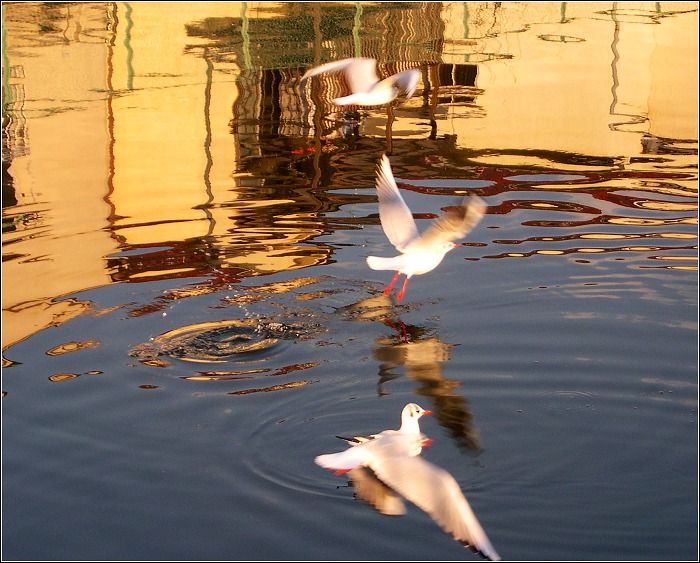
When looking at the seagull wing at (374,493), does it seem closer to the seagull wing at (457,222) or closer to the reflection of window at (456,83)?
the seagull wing at (457,222)

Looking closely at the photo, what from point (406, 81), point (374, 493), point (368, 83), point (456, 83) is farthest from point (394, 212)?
point (456, 83)

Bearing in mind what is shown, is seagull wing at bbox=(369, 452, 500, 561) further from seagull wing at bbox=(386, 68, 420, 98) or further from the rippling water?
seagull wing at bbox=(386, 68, 420, 98)

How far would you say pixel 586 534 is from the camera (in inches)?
198

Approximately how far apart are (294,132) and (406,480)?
8761mm

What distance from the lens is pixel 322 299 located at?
8109 millimetres

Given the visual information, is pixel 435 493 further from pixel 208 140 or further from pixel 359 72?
pixel 208 140

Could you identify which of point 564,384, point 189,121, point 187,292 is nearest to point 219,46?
point 189,121

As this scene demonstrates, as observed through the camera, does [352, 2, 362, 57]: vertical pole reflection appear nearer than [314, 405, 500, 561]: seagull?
No

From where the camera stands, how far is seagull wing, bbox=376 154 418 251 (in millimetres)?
7223

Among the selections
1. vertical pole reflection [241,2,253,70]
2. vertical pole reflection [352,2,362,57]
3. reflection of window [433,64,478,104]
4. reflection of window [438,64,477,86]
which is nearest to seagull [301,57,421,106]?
reflection of window [433,64,478,104]

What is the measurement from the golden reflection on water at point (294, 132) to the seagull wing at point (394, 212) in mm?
1479

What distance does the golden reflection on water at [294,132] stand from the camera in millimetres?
9500

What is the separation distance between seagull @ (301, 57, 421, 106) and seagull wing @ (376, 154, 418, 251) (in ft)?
4.18

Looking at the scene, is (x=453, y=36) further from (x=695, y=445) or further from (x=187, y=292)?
(x=695, y=445)
